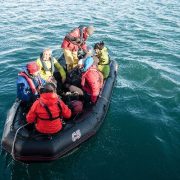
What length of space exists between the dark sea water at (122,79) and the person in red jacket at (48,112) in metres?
1.03

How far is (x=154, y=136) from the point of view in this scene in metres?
7.73

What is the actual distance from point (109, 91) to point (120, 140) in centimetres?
176

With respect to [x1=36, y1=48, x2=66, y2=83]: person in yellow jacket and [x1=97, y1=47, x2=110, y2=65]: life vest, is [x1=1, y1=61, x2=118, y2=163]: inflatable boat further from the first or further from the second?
[x1=97, y1=47, x2=110, y2=65]: life vest

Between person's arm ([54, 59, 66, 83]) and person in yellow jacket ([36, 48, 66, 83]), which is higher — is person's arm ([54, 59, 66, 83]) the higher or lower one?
the lower one

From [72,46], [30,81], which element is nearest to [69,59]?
[72,46]

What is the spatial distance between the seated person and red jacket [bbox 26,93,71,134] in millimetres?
1090

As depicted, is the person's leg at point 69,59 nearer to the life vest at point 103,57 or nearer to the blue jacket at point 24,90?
the life vest at point 103,57

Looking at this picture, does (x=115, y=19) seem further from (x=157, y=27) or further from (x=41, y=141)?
(x=41, y=141)

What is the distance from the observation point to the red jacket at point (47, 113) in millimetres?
5820

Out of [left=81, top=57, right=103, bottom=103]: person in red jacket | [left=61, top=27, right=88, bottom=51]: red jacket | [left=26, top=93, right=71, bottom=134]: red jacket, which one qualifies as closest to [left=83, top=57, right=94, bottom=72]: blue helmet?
[left=81, top=57, right=103, bottom=103]: person in red jacket

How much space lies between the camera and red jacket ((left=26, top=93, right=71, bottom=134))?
19.1 feet

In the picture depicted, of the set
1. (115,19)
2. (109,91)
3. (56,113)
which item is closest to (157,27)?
(115,19)

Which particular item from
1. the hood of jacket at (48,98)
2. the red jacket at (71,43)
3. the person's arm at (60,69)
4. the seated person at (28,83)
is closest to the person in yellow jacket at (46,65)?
the person's arm at (60,69)

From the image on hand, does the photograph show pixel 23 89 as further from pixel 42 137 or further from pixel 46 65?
pixel 42 137
